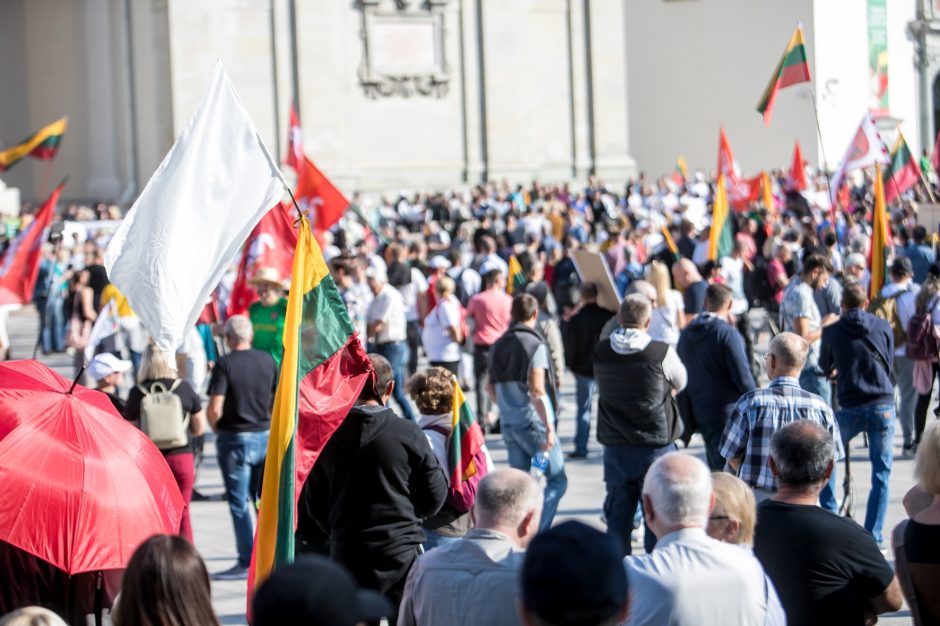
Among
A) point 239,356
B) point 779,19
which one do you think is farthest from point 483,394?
point 779,19

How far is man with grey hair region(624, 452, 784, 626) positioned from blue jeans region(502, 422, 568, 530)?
13.4 feet

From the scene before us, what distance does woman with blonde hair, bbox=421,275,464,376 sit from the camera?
12414 mm

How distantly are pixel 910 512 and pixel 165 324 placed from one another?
9.45 ft

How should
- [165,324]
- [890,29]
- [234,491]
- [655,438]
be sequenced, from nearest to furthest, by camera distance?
[165,324], [655,438], [234,491], [890,29]

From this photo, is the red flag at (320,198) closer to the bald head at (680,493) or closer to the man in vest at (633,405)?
the man in vest at (633,405)

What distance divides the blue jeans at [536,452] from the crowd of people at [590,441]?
16 mm

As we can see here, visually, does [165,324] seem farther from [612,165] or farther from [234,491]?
[612,165]

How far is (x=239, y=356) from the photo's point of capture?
8.61 metres

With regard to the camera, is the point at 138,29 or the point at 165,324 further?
the point at 138,29

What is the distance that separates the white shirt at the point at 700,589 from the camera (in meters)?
4.01

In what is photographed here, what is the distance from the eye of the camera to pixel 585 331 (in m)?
11.4

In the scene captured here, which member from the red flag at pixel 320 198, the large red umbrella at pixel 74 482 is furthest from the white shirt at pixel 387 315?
the large red umbrella at pixel 74 482

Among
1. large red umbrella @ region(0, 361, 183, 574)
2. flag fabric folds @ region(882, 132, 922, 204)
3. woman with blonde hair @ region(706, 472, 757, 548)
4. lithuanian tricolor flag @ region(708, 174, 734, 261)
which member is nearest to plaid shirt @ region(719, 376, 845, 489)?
woman with blonde hair @ region(706, 472, 757, 548)

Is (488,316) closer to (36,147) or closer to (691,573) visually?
(36,147)
